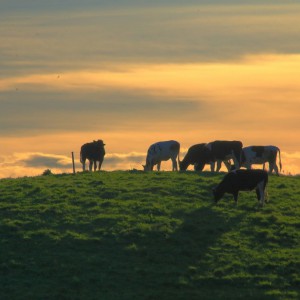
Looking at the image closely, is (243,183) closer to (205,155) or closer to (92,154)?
(205,155)

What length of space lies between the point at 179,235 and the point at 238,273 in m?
4.85

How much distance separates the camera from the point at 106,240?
44375mm

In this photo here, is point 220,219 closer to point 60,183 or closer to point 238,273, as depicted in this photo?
point 238,273

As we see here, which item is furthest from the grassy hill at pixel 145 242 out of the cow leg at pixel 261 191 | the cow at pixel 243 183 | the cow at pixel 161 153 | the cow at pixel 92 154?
the cow at pixel 92 154

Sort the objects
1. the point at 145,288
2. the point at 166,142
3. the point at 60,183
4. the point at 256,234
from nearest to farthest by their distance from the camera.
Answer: the point at 145,288 < the point at 256,234 < the point at 60,183 < the point at 166,142

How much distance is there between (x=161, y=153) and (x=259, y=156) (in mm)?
6874

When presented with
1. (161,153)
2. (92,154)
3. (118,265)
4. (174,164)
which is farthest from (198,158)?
(118,265)

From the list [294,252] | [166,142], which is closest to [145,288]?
[294,252]

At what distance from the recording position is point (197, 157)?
66.6 meters

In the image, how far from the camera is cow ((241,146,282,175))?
64.4 meters

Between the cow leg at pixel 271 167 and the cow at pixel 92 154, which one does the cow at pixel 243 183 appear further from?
the cow at pixel 92 154

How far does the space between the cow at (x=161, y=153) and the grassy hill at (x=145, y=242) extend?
438 inches

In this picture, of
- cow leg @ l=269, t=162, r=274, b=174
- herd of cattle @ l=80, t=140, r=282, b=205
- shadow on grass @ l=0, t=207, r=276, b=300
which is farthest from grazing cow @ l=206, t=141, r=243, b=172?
shadow on grass @ l=0, t=207, r=276, b=300

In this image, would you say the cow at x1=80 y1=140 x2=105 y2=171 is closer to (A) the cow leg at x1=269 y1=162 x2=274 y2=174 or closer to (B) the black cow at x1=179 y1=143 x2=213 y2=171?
(B) the black cow at x1=179 y1=143 x2=213 y2=171
